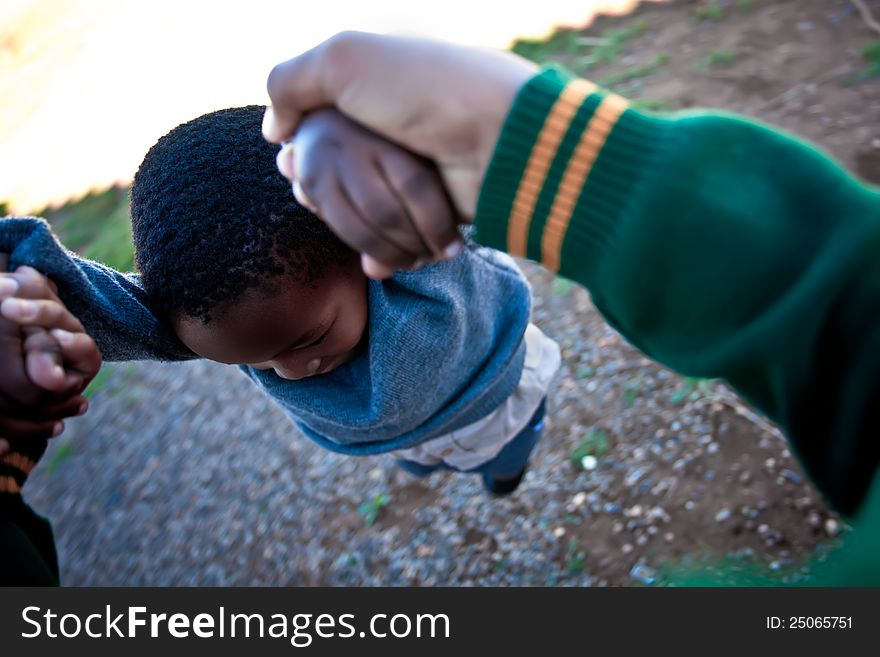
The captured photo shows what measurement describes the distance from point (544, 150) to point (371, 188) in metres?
0.21

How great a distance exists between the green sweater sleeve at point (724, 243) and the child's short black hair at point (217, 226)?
0.61 metres

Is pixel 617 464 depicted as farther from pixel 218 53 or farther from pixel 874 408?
pixel 218 53

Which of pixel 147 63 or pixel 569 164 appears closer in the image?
pixel 569 164

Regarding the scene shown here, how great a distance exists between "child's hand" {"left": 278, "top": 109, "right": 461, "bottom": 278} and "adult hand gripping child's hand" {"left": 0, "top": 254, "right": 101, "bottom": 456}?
16.0 inches

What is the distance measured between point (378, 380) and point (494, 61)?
95 cm

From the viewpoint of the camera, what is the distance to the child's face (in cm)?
130

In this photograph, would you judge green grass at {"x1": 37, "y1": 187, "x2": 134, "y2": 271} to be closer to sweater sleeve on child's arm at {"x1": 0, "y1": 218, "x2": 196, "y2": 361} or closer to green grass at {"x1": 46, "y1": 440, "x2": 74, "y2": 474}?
green grass at {"x1": 46, "y1": 440, "x2": 74, "y2": 474}

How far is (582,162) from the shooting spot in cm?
76

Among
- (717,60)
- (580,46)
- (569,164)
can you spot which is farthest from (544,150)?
(580,46)

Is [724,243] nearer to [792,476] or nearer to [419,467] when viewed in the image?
[419,467]

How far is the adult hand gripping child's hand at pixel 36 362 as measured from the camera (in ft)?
3.01
